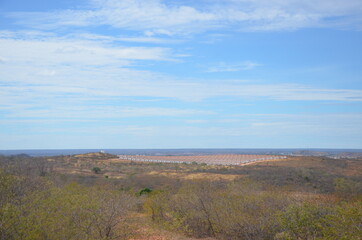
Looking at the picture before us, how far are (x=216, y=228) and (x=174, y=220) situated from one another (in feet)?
7.01

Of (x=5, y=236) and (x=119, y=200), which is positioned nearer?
(x=5, y=236)

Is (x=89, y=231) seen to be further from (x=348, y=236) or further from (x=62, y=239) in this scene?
(x=348, y=236)

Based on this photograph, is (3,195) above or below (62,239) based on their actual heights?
above

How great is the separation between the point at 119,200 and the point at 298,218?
5.82 metres

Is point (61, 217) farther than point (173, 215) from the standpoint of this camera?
No

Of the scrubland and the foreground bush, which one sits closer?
the foreground bush

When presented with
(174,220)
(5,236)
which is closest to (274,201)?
(174,220)

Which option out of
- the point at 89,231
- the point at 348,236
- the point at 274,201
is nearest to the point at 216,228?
the point at 274,201

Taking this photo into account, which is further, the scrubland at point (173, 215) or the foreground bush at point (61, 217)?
the scrubland at point (173, 215)

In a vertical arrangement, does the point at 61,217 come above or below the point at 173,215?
above

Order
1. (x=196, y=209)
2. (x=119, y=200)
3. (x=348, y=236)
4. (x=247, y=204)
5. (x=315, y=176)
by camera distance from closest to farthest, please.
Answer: (x=348, y=236) → (x=119, y=200) → (x=247, y=204) → (x=196, y=209) → (x=315, y=176)

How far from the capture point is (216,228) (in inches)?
598

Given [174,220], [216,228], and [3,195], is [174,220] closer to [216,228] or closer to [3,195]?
[216,228]

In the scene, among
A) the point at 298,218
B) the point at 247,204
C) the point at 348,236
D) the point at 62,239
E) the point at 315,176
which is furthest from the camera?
the point at 315,176
